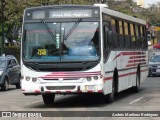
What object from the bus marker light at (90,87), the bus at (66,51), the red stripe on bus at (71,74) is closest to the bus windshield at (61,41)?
the bus at (66,51)

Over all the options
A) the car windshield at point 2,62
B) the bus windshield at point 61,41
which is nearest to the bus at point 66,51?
the bus windshield at point 61,41

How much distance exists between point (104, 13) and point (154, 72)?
21.1m

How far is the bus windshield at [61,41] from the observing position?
15961 mm

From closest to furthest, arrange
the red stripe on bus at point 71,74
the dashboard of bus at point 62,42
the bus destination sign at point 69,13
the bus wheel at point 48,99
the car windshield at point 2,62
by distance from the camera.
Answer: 1. the red stripe on bus at point 71,74
2. the dashboard of bus at point 62,42
3. the bus destination sign at point 69,13
4. the bus wheel at point 48,99
5. the car windshield at point 2,62

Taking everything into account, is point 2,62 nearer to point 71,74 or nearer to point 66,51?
point 66,51

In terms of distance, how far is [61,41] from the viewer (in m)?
16.1

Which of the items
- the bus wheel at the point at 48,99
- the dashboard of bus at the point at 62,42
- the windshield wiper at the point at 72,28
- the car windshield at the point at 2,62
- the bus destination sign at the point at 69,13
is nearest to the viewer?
the dashboard of bus at the point at 62,42

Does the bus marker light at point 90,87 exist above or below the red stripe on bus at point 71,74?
below

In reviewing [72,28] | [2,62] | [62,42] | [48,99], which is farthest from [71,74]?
[2,62]

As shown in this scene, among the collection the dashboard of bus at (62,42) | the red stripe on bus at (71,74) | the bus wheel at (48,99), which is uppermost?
the dashboard of bus at (62,42)

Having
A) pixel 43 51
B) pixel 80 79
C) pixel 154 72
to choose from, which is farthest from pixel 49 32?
pixel 154 72

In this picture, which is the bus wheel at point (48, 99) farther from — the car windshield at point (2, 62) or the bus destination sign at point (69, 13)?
the car windshield at point (2, 62)

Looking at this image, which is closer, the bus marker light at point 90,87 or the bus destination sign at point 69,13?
the bus marker light at point 90,87

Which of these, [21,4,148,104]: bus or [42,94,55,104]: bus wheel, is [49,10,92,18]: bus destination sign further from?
[42,94,55,104]: bus wheel
